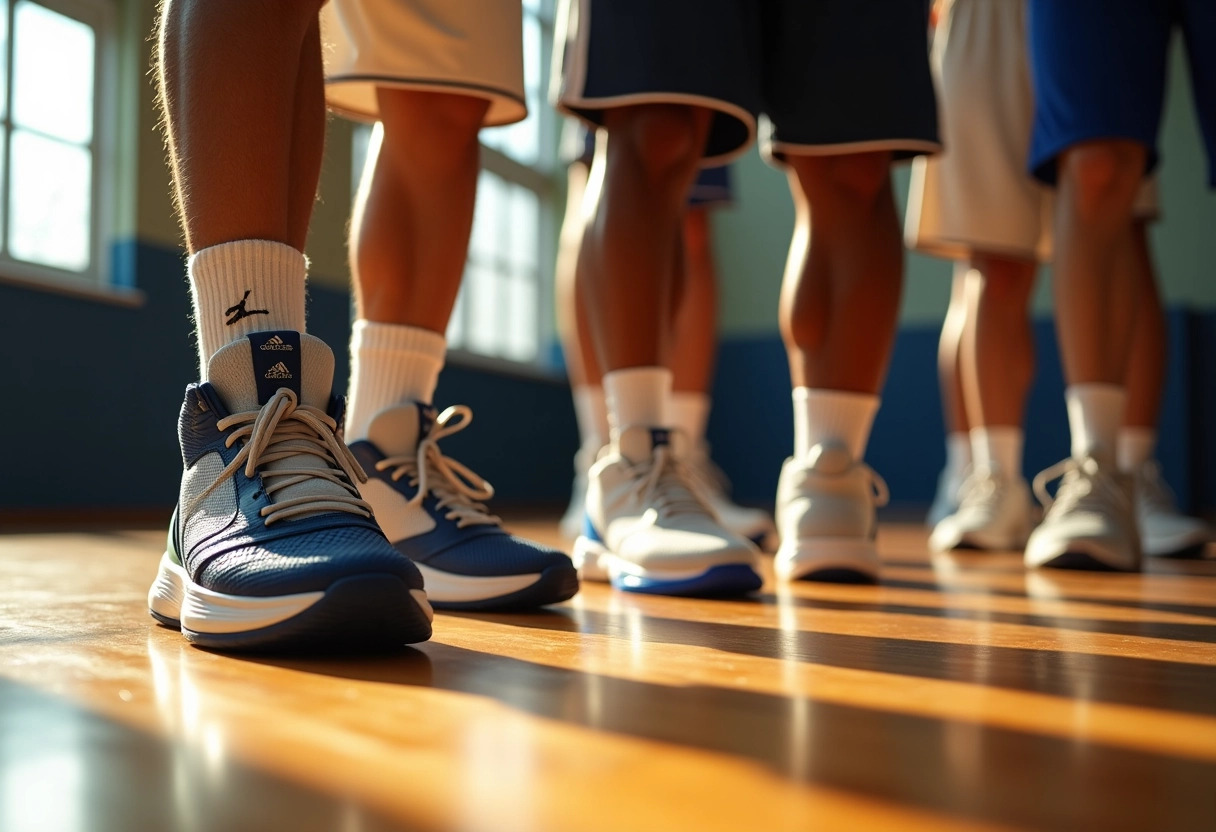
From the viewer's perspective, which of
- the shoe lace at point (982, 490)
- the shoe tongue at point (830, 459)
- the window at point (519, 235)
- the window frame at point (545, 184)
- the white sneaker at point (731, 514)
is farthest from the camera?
the window frame at point (545, 184)

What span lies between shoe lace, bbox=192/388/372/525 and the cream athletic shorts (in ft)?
6.59

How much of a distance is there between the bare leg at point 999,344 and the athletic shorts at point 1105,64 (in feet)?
2.04

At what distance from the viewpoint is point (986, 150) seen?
2.59 m

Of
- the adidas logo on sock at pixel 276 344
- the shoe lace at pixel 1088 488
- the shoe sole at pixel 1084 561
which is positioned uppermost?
the adidas logo on sock at pixel 276 344

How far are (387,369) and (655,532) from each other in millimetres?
324

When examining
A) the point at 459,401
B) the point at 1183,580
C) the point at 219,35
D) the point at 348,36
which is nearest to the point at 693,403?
the point at 1183,580

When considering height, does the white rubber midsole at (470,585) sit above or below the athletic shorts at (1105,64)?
below

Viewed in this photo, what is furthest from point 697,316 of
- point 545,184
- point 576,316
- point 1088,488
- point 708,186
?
point 545,184

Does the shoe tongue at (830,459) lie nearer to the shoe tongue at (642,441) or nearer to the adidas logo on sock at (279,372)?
the shoe tongue at (642,441)

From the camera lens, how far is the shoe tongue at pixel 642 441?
131 cm

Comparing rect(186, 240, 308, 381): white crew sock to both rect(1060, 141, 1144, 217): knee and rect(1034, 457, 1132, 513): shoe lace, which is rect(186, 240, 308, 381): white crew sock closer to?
rect(1034, 457, 1132, 513): shoe lace

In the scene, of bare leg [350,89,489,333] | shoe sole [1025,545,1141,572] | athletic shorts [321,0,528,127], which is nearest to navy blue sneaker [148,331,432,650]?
bare leg [350,89,489,333]

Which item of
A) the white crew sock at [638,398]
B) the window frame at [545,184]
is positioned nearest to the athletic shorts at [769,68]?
the white crew sock at [638,398]

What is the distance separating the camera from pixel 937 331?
5.88 metres
